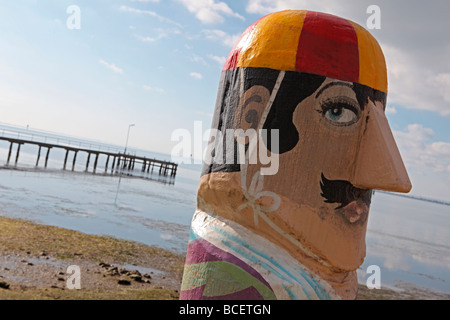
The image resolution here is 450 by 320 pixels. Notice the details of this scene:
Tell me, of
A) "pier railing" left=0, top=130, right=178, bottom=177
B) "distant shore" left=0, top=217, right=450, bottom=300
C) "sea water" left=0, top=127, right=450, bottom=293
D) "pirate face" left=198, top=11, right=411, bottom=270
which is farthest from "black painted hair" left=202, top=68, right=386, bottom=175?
"pier railing" left=0, top=130, right=178, bottom=177

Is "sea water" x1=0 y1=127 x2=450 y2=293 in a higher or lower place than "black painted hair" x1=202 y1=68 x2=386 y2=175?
lower

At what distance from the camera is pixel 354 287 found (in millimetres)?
1995

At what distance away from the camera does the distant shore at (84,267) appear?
828 centimetres

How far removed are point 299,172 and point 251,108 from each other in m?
0.40

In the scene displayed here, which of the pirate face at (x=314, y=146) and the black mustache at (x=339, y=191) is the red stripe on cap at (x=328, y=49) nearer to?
the pirate face at (x=314, y=146)

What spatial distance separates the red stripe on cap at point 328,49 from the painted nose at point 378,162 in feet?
0.78

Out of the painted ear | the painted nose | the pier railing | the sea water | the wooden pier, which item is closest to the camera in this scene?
the painted nose

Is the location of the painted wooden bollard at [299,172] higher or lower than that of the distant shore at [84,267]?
higher

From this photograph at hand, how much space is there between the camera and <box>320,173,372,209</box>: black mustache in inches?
72.4

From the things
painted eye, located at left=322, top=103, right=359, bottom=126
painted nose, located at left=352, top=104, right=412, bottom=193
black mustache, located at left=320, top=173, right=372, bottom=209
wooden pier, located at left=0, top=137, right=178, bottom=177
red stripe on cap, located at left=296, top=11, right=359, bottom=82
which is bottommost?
wooden pier, located at left=0, top=137, right=178, bottom=177

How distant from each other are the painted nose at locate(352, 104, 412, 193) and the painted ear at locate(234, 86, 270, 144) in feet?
1.69

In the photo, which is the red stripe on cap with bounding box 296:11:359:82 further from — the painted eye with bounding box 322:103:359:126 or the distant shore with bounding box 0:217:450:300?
the distant shore with bounding box 0:217:450:300

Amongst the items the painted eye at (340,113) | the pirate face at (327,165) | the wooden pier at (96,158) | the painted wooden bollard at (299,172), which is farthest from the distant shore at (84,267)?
the wooden pier at (96,158)

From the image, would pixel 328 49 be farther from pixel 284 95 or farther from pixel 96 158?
pixel 96 158
